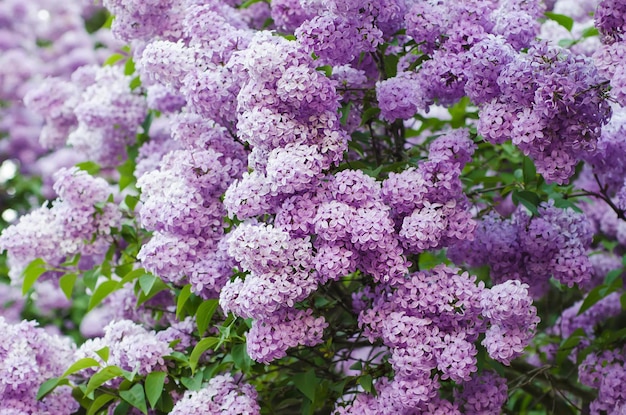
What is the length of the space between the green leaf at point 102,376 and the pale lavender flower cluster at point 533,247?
1037mm

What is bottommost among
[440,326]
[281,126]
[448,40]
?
[440,326]

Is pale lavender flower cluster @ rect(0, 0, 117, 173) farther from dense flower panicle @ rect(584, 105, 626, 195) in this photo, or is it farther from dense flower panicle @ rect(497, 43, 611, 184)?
dense flower panicle @ rect(497, 43, 611, 184)

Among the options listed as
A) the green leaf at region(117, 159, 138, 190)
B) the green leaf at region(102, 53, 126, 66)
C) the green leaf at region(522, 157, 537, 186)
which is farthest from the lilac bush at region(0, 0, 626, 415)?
the green leaf at region(102, 53, 126, 66)

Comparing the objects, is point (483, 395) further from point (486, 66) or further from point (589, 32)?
point (589, 32)

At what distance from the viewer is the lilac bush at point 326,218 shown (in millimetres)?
2314

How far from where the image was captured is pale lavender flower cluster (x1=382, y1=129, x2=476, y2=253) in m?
2.35

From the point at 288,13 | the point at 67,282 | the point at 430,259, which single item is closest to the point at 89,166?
the point at 67,282

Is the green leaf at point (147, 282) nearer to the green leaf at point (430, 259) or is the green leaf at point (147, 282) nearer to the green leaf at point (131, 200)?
the green leaf at point (131, 200)

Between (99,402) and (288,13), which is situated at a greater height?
(288,13)

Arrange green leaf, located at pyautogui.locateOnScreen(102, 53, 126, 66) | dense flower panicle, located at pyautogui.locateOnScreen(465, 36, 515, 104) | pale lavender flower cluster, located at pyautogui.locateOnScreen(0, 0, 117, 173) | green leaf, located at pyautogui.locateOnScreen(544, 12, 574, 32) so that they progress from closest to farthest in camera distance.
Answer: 1. dense flower panicle, located at pyautogui.locateOnScreen(465, 36, 515, 104)
2. green leaf, located at pyautogui.locateOnScreen(544, 12, 574, 32)
3. green leaf, located at pyautogui.locateOnScreen(102, 53, 126, 66)
4. pale lavender flower cluster, located at pyautogui.locateOnScreen(0, 0, 117, 173)

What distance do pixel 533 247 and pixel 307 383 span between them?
29.6 inches

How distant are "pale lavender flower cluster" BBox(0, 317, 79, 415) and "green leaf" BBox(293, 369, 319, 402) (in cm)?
74

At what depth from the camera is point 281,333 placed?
233cm

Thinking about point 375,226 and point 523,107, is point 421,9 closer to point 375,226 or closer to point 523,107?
point 523,107
